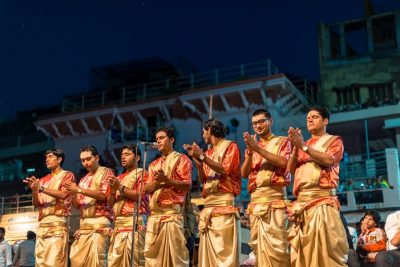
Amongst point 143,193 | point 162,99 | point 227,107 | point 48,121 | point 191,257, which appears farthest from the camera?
point 48,121

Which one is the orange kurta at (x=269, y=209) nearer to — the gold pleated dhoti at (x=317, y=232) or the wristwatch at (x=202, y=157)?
the gold pleated dhoti at (x=317, y=232)

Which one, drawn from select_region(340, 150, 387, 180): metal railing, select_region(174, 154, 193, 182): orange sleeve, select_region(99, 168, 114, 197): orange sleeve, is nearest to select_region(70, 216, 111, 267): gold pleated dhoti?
select_region(99, 168, 114, 197): orange sleeve

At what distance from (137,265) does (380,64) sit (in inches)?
763

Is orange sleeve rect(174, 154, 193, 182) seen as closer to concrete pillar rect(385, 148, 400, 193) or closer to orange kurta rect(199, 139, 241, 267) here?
orange kurta rect(199, 139, 241, 267)

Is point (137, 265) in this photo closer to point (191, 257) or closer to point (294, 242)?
point (191, 257)

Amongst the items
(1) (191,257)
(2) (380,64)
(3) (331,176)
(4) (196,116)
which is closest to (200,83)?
(4) (196,116)

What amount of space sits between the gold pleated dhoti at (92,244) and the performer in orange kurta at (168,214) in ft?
3.30

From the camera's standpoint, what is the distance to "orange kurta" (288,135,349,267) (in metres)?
4.51

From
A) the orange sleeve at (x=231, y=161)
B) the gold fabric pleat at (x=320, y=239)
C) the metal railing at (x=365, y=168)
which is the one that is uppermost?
the metal railing at (x=365, y=168)

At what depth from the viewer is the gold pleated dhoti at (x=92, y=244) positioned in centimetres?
659

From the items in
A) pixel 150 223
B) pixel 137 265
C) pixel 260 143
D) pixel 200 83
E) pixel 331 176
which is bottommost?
pixel 137 265

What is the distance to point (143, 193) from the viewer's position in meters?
6.30

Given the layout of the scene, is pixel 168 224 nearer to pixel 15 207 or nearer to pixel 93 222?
pixel 93 222

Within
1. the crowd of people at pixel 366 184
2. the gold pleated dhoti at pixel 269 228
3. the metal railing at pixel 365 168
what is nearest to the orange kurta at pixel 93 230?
the gold pleated dhoti at pixel 269 228
